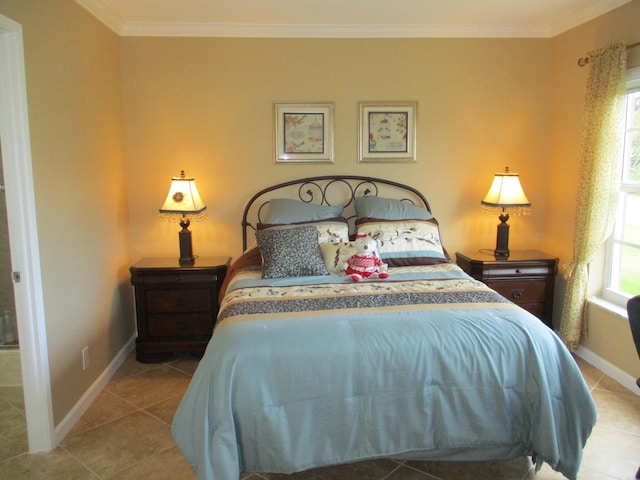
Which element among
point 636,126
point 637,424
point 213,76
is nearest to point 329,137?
point 213,76

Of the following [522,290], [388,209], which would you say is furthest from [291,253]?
[522,290]

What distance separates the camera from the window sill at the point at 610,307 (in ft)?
10.5

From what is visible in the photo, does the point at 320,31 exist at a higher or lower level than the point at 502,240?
higher

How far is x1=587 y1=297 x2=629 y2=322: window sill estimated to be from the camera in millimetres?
3201

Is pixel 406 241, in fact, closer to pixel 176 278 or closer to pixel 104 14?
pixel 176 278

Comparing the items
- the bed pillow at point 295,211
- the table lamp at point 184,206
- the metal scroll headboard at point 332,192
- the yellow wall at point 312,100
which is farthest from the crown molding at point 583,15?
the table lamp at point 184,206

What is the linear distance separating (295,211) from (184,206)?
82 centimetres

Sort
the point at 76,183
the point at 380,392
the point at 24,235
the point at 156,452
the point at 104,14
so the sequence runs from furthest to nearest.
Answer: the point at 104,14 < the point at 76,183 < the point at 156,452 < the point at 24,235 < the point at 380,392

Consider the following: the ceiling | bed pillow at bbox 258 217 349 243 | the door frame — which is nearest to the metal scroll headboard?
bed pillow at bbox 258 217 349 243

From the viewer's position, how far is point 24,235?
232 cm

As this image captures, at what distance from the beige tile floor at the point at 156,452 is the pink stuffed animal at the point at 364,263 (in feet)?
3.50

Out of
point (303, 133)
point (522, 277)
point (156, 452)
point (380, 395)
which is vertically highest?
point (303, 133)

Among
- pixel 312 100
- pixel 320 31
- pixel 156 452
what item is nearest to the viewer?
pixel 156 452

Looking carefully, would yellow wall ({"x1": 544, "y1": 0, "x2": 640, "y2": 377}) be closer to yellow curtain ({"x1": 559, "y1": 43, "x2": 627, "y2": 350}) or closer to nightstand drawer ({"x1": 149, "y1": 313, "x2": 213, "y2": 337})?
yellow curtain ({"x1": 559, "y1": 43, "x2": 627, "y2": 350})
